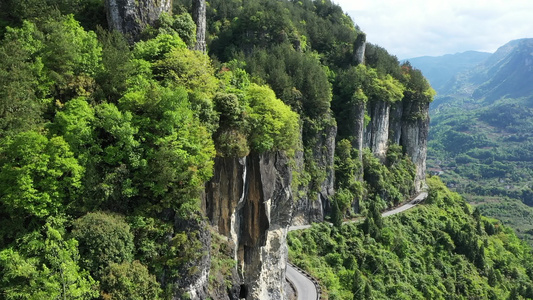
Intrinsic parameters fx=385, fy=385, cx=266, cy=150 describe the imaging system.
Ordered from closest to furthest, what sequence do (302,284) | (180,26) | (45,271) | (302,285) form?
(45,271), (180,26), (302,285), (302,284)

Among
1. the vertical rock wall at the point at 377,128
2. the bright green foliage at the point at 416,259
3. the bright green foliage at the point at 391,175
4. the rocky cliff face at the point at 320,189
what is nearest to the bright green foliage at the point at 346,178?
the rocky cliff face at the point at 320,189

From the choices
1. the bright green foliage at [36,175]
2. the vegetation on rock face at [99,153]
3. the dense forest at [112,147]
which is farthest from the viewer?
the dense forest at [112,147]

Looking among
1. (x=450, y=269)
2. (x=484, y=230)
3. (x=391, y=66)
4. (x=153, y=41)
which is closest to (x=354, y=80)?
(x=391, y=66)

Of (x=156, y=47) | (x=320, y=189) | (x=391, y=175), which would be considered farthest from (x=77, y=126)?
(x=391, y=175)

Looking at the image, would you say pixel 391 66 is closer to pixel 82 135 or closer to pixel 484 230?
pixel 484 230

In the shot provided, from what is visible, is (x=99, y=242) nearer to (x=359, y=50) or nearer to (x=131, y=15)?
(x=131, y=15)

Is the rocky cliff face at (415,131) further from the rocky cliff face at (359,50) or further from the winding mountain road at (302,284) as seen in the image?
the winding mountain road at (302,284)
